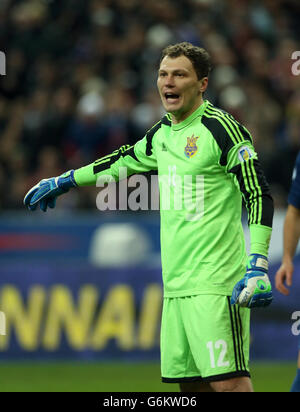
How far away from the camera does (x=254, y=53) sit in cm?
1455

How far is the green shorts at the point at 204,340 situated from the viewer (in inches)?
212

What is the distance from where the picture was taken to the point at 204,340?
213 inches

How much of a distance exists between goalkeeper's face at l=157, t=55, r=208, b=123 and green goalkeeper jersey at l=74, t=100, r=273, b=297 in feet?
0.32

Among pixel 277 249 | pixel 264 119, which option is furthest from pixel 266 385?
pixel 264 119

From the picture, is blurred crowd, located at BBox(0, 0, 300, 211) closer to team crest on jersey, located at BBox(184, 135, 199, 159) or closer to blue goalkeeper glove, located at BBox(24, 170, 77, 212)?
blue goalkeeper glove, located at BBox(24, 170, 77, 212)

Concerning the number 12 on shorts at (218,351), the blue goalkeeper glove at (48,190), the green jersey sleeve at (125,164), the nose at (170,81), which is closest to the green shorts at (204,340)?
the number 12 on shorts at (218,351)

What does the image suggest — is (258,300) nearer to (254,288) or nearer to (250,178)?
(254,288)

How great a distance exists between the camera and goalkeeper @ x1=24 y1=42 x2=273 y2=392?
5.36m

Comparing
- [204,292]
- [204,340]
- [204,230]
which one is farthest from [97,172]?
[204,340]

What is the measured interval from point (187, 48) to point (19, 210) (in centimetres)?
743

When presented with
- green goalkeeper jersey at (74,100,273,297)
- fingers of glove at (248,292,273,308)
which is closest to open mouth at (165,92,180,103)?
green goalkeeper jersey at (74,100,273,297)

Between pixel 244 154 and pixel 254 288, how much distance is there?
75 cm

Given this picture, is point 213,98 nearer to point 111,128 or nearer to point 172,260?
point 111,128

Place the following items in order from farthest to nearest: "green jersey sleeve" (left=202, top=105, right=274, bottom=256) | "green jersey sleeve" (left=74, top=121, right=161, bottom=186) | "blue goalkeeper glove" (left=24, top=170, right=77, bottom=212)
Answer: "blue goalkeeper glove" (left=24, top=170, right=77, bottom=212), "green jersey sleeve" (left=74, top=121, right=161, bottom=186), "green jersey sleeve" (left=202, top=105, right=274, bottom=256)
